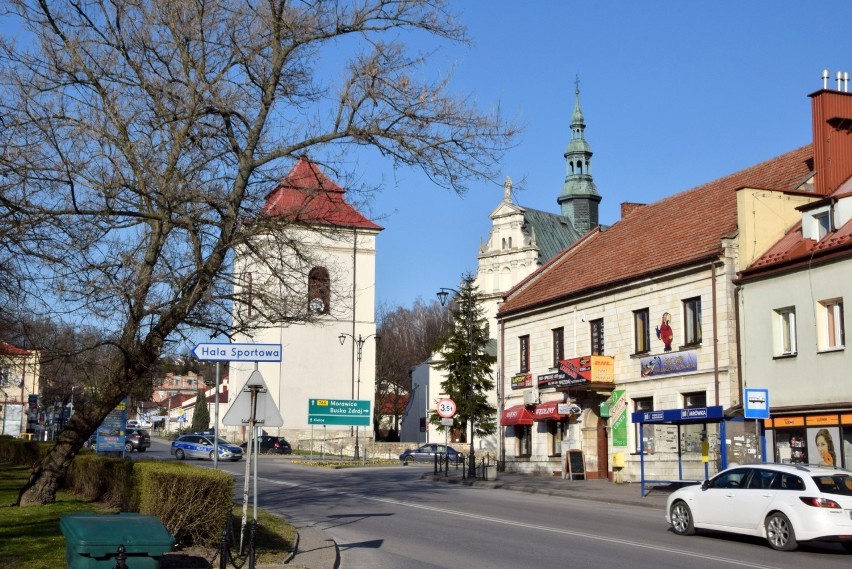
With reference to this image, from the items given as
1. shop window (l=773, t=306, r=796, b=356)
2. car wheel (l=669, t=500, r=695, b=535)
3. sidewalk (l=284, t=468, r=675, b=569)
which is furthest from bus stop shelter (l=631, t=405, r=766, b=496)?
car wheel (l=669, t=500, r=695, b=535)

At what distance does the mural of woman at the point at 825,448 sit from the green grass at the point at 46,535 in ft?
46.2

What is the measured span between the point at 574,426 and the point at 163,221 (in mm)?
22856

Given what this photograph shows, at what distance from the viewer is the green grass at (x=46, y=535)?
39.8 ft

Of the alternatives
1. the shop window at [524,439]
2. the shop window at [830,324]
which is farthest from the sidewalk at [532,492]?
the shop window at [830,324]

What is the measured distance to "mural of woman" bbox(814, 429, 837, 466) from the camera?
23609 millimetres

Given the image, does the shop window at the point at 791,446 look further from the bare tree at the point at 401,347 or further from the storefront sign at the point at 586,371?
the bare tree at the point at 401,347

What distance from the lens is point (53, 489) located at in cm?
1862

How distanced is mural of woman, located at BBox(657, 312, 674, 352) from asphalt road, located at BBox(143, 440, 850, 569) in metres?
6.61

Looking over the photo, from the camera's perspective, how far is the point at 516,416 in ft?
127

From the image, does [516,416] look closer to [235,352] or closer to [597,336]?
[597,336]

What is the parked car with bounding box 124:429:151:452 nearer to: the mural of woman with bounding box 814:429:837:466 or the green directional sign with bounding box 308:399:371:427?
the green directional sign with bounding box 308:399:371:427

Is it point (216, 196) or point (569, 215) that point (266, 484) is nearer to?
point (216, 196)

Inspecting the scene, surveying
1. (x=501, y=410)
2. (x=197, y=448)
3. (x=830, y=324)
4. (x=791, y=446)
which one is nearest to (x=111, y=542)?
(x=791, y=446)

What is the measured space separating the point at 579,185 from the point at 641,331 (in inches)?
2246
